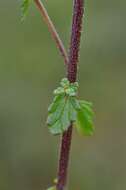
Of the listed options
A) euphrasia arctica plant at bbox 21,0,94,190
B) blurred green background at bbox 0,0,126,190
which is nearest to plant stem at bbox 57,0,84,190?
euphrasia arctica plant at bbox 21,0,94,190

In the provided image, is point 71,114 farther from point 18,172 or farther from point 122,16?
point 122,16

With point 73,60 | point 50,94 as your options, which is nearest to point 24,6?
point 73,60

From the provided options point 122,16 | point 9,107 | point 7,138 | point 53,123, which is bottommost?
point 53,123

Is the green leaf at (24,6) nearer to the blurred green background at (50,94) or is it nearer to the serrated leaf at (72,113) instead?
the serrated leaf at (72,113)

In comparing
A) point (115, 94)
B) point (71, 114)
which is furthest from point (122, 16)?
point (71, 114)

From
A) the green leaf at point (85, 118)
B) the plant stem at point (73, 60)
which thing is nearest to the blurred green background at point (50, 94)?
the green leaf at point (85, 118)
